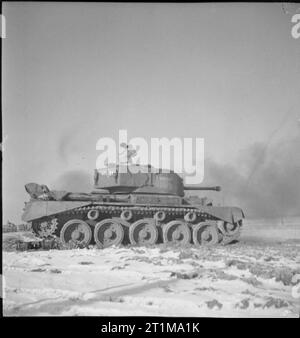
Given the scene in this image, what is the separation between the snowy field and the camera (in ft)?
20.6

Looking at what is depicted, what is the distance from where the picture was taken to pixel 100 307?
6176 millimetres

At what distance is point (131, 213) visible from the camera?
11797mm

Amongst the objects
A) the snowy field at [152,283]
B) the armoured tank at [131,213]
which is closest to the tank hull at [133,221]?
the armoured tank at [131,213]

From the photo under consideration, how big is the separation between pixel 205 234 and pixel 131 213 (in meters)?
2.51

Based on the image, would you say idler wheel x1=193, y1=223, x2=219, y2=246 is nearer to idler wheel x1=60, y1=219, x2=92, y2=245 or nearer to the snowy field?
the snowy field

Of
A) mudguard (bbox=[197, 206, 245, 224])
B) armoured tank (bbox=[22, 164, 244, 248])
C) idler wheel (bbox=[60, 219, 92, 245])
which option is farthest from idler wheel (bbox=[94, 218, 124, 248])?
mudguard (bbox=[197, 206, 245, 224])

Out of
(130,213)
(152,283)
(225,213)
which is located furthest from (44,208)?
(225,213)

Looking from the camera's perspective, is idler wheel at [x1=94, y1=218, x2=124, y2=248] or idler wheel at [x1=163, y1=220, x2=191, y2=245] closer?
idler wheel at [x1=94, y1=218, x2=124, y2=248]

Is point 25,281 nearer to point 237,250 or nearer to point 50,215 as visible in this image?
point 50,215

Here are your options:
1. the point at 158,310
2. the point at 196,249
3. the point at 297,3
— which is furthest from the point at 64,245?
the point at 297,3

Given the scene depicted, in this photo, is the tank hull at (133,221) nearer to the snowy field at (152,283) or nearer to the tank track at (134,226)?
the tank track at (134,226)

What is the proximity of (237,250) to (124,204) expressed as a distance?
363 centimetres

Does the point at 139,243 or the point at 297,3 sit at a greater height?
the point at 297,3
